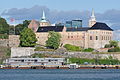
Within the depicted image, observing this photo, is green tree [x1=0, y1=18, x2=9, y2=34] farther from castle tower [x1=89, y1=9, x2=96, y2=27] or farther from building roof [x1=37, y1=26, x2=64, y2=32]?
castle tower [x1=89, y1=9, x2=96, y2=27]

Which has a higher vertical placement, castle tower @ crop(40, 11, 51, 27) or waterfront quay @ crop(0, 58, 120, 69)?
castle tower @ crop(40, 11, 51, 27)

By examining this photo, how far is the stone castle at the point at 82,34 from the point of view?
498 feet

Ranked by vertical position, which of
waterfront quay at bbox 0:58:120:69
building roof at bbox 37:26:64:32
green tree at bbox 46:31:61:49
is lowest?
waterfront quay at bbox 0:58:120:69

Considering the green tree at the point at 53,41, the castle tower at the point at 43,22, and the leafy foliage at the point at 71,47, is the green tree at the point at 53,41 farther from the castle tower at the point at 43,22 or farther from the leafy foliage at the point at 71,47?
the castle tower at the point at 43,22

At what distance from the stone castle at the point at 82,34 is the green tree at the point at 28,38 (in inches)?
301

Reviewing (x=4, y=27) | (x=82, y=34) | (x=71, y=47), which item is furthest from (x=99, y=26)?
(x=4, y=27)

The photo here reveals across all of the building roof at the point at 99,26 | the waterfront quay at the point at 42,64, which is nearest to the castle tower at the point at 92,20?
the building roof at the point at 99,26

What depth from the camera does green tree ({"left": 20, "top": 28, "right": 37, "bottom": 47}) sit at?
14762 centimetres

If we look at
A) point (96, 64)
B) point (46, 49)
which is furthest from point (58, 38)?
point (96, 64)

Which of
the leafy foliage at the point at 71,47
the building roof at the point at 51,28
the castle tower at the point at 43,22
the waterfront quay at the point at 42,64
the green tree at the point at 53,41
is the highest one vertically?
the castle tower at the point at 43,22

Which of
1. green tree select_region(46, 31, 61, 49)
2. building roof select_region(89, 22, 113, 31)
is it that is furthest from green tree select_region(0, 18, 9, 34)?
building roof select_region(89, 22, 113, 31)

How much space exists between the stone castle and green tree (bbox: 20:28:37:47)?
7656mm

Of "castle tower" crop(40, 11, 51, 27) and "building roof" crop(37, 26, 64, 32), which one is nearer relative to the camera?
"building roof" crop(37, 26, 64, 32)

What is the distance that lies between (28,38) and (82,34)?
43.3 ft
